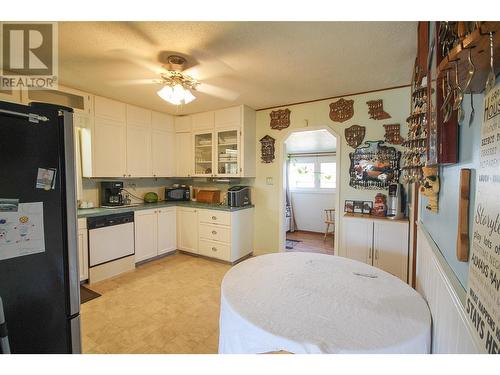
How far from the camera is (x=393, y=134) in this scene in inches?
109

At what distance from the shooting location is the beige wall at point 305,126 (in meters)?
2.78

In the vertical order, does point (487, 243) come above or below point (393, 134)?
below

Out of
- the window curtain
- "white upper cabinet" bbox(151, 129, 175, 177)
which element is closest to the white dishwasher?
"white upper cabinet" bbox(151, 129, 175, 177)

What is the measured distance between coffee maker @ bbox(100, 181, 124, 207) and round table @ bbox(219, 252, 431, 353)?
2.64m

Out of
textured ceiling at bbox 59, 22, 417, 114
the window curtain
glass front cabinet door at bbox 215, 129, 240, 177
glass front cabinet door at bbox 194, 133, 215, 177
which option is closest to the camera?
textured ceiling at bbox 59, 22, 417, 114

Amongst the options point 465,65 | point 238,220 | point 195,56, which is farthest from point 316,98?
point 465,65

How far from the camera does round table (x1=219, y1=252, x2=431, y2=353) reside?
33.8 inches

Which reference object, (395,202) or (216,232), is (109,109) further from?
(395,202)

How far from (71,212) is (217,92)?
217cm

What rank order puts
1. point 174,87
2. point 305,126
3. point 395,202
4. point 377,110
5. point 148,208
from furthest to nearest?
point 148,208, point 305,126, point 377,110, point 395,202, point 174,87

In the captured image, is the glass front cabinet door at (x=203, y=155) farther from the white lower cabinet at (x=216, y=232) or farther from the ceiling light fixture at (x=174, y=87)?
the ceiling light fixture at (x=174, y=87)

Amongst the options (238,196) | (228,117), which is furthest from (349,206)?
(228,117)

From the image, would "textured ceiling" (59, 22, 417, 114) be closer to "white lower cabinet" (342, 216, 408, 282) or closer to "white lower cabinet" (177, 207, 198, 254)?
"white lower cabinet" (342, 216, 408, 282)

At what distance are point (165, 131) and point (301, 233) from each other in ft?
12.2
